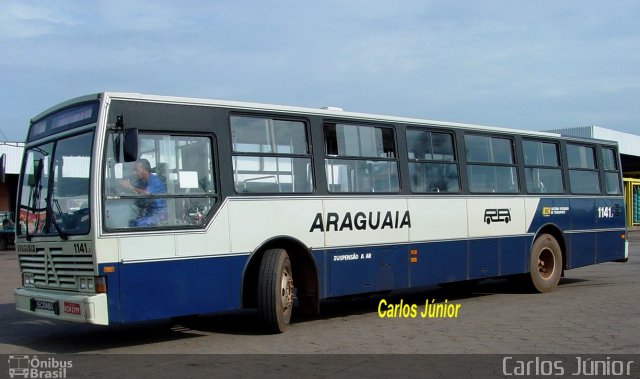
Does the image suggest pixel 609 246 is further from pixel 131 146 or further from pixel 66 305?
pixel 66 305

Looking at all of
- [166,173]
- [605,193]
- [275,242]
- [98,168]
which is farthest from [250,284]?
[605,193]

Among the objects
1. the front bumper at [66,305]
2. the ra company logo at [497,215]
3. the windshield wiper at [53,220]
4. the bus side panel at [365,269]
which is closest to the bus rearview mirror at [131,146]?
the windshield wiper at [53,220]

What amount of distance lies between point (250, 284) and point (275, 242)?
65 cm

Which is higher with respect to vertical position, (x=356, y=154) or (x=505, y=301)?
(x=356, y=154)

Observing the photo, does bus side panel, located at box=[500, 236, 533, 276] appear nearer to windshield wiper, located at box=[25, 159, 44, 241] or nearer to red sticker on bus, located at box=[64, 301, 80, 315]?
red sticker on bus, located at box=[64, 301, 80, 315]

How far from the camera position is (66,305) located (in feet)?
27.2

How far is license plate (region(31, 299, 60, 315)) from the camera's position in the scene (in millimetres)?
8492

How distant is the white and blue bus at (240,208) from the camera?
8352mm

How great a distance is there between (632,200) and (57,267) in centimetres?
3885

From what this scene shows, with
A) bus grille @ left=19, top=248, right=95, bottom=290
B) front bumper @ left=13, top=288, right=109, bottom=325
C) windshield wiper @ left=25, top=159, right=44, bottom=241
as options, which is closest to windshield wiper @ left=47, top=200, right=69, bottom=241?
bus grille @ left=19, top=248, right=95, bottom=290

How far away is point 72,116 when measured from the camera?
895 centimetres

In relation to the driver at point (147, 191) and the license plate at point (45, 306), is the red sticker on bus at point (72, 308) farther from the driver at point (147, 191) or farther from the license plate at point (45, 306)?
the driver at point (147, 191)

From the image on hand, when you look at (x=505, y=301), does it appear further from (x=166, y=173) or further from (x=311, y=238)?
(x=166, y=173)

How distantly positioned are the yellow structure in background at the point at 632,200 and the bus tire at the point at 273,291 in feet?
113
